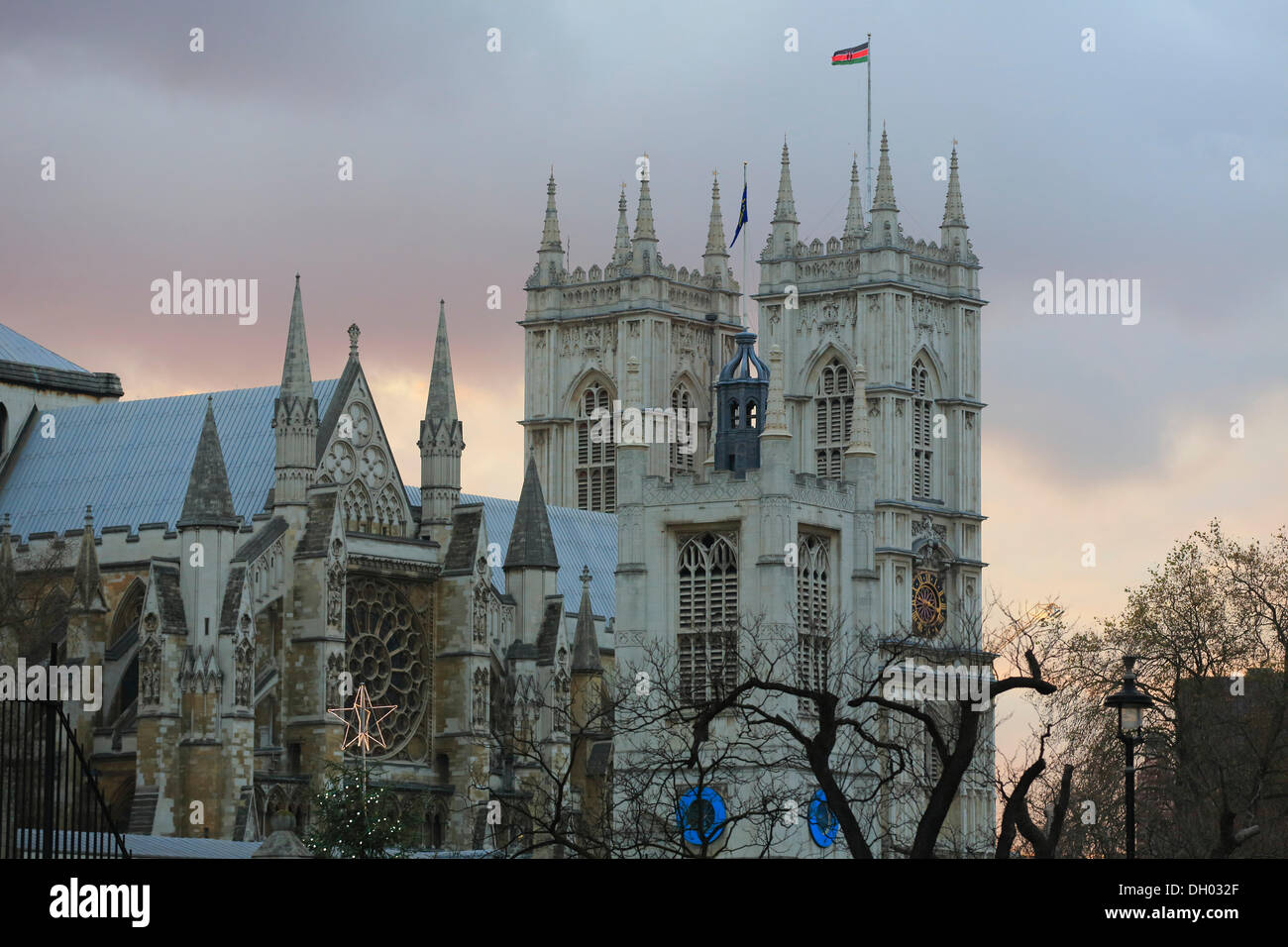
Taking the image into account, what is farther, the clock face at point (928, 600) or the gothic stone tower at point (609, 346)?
the gothic stone tower at point (609, 346)

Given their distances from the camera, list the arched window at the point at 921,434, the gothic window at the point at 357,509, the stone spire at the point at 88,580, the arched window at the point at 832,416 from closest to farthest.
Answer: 1. the stone spire at the point at 88,580
2. the gothic window at the point at 357,509
3. the arched window at the point at 832,416
4. the arched window at the point at 921,434

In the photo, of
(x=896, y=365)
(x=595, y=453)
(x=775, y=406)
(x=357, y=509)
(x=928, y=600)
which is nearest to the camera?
(x=775, y=406)

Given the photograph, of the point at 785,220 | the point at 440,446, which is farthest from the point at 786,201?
the point at 440,446

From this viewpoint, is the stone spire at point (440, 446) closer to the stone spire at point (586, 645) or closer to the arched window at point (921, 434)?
the stone spire at point (586, 645)

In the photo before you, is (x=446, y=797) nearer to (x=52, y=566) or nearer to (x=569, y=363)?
(x=52, y=566)

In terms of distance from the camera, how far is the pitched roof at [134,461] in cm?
7850

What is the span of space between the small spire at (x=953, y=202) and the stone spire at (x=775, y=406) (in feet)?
149

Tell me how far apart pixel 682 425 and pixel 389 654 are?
40.2 meters

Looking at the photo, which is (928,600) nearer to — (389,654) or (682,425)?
(682,425)

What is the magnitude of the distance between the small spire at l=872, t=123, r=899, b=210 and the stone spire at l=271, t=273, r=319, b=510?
4021 cm

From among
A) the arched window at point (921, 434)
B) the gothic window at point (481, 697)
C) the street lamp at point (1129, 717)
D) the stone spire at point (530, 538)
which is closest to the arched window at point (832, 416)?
the arched window at point (921, 434)

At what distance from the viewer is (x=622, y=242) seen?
118 meters

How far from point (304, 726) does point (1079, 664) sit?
21408mm

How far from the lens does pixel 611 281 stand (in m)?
117
